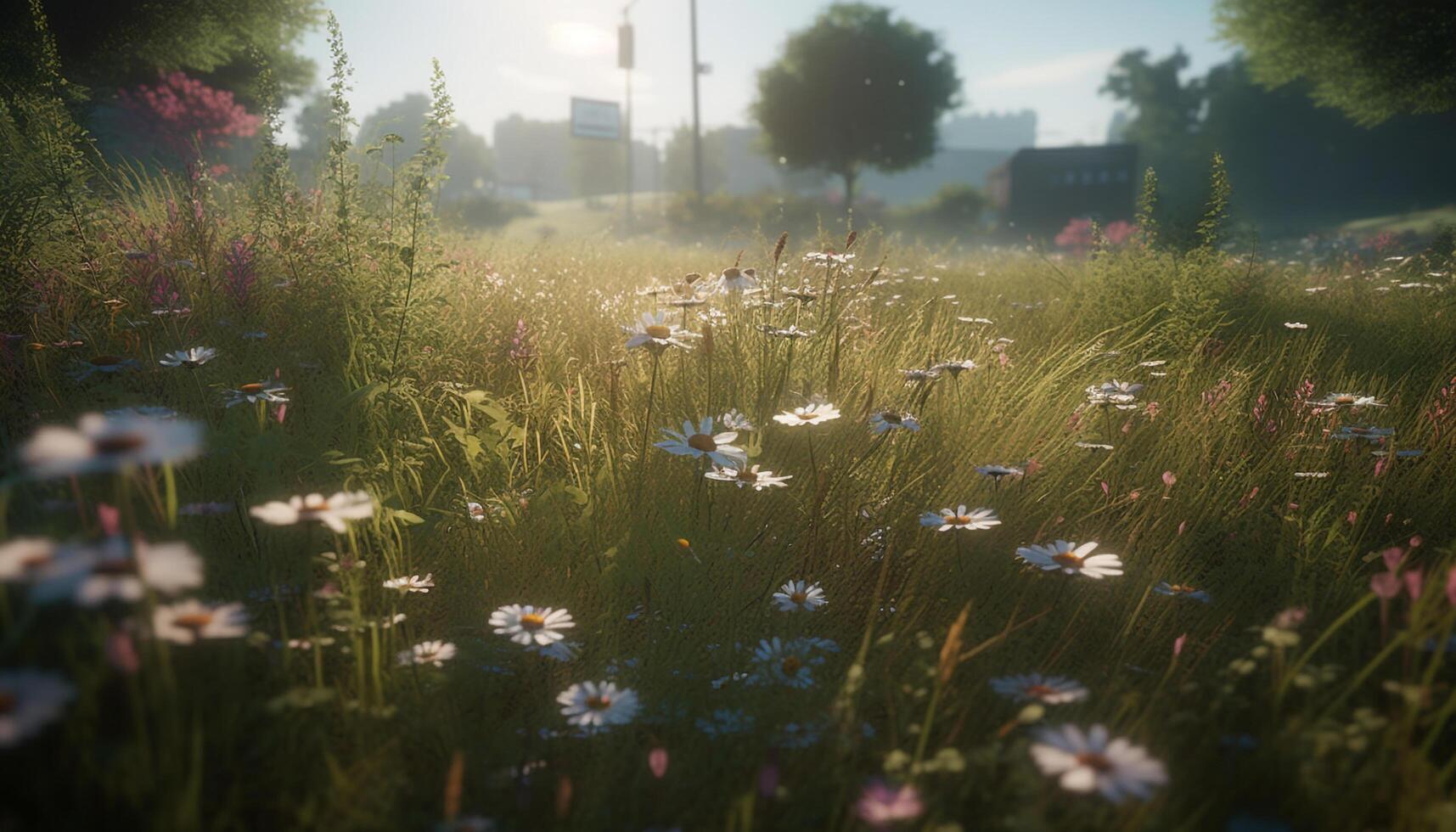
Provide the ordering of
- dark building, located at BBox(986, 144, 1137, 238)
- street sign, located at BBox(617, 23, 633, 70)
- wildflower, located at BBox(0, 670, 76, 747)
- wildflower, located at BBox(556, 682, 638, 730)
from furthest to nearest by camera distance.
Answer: dark building, located at BBox(986, 144, 1137, 238) < street sign, located at BBox(617, 23, 633, 70) < wildflower, located at BBox(556, 682, 638, 730) < wildflower, located at BBox(0, 670, 76, 747)

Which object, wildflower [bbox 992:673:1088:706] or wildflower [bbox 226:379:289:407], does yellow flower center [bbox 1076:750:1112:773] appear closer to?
wildflower [bbox 992:673:1088:706]

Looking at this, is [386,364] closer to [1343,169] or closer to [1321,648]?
[1321,648]

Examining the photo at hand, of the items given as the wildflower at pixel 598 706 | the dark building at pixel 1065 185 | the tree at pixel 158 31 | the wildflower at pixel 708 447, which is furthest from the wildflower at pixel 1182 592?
the dark building at pixel 1065 185

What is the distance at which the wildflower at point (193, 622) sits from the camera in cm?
90

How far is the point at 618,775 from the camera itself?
1.24 meters

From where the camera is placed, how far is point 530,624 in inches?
59.6

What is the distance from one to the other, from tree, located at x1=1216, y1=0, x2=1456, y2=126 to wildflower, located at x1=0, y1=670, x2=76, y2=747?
49.4 feet

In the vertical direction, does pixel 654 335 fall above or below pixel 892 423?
above

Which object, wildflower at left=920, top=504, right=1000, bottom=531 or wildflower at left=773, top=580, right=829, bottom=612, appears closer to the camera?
wildflower at left=773, top=580, right=829, bottom=612

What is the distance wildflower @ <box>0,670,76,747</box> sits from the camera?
67 centimetres

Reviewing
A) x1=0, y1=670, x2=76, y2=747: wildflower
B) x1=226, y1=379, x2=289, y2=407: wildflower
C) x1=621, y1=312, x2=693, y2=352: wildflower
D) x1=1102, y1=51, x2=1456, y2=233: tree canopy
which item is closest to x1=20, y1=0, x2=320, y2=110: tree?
x1=226, y1=379, x2=289, y2=407: wildflower

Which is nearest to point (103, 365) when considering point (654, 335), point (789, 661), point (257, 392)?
point (257, 392)

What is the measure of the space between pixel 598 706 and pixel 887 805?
0.54 m

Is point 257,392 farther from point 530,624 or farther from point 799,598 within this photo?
point 799,598
